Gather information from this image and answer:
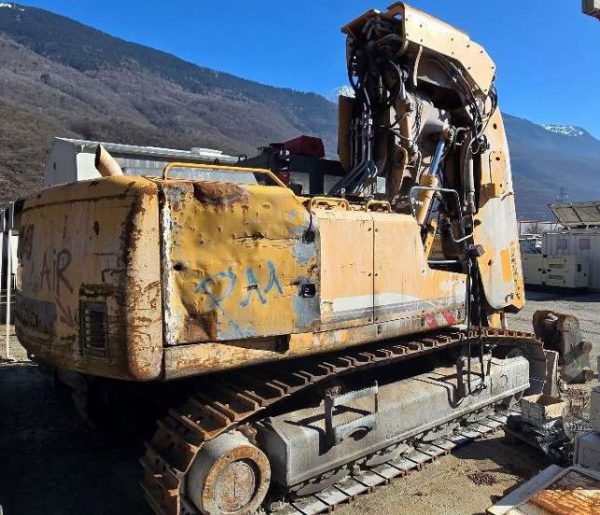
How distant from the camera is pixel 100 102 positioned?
10806 cm

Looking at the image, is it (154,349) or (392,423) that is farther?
(392,423)

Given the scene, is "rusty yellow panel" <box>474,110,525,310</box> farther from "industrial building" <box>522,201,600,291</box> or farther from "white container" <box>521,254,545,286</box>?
"white container" <box>521,254,545,286</box>

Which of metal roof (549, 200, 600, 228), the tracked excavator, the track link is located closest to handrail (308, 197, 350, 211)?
the tracked excavator

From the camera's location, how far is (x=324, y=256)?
3.92 m

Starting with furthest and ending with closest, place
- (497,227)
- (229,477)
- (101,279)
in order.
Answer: (497,227)
(229,477)
(101,279)

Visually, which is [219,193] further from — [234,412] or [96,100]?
[96,100]

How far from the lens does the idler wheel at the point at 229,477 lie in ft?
11.4

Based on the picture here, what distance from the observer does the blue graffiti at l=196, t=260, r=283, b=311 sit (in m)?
3.38

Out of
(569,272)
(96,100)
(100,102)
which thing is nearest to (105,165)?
(569,272)

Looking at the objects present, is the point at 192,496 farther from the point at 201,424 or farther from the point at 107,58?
the point at 107,58

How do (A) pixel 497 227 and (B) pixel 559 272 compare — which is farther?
(B) pixel 559 272

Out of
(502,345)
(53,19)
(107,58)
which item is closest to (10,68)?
(107,58)

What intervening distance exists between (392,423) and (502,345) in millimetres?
2301

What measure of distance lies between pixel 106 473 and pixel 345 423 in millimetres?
2233
